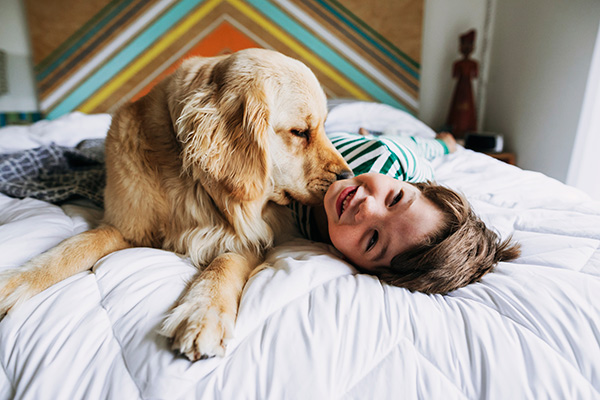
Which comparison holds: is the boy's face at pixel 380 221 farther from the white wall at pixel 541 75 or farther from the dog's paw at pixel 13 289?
the white wall at pixel 541 75

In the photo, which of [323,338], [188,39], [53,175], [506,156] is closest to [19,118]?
[188,39]

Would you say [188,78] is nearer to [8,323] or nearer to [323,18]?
[8,323]

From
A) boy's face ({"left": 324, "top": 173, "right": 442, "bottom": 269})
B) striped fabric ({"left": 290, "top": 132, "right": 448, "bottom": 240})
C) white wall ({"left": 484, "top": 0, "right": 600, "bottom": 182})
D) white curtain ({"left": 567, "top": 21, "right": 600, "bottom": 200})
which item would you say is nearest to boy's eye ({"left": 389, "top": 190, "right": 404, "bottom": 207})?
boy's face ({"left": 324, "top": 173, "right": 442, "bottom": 269})

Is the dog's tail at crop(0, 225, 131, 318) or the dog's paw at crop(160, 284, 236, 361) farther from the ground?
the dog's paw at crop(160, 284, 236, 361)

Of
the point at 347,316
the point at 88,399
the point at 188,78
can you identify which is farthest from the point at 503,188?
the point at 88,399

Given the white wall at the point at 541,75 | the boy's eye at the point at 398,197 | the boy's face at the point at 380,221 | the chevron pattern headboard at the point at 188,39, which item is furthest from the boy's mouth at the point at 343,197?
the chevron pattern headboard at the point at 188,39

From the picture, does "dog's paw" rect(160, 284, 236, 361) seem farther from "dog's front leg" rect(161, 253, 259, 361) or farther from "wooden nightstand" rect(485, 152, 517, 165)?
"wooden nightstand" rect(485, 152, 517, 165)

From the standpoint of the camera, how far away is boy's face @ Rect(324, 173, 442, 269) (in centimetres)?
89

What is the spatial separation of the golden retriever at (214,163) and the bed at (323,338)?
0.20 metres

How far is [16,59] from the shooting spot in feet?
10.5

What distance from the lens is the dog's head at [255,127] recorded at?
978mm

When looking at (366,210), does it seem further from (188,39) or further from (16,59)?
(16,59)

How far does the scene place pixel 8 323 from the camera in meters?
0.66

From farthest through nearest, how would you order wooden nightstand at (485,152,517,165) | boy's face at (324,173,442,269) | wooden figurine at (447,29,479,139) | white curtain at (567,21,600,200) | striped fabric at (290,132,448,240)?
wooden figurine at (447,29,479,139) → wooden nightstand at (485,152,517,165) → white curtain at (567,21,600,200) → striped fabric at (290,132,448,240) → boy's face at (324,173,442,269)
